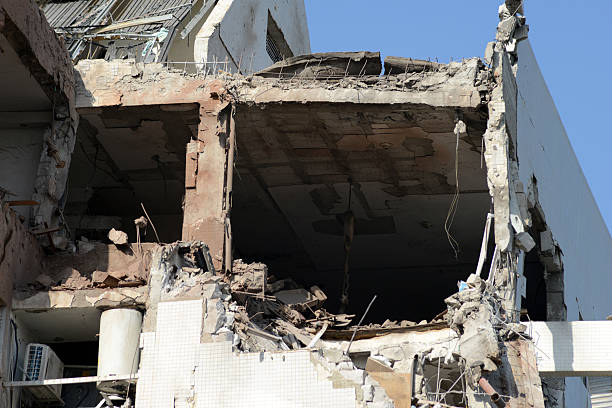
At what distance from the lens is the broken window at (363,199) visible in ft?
67.2

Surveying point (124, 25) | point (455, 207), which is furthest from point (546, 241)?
point (124, 25)

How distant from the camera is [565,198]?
24781mm

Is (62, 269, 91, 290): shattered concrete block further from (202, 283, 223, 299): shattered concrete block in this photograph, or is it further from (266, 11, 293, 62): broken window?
(266, 11, 293, 62): broken window

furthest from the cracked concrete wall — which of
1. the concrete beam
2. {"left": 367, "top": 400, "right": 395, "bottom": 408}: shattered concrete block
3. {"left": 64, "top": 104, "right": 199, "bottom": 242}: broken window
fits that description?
{"left": 367, "top": 400, "right": 395, "bottom": 408}: shattered concrete block

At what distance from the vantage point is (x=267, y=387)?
15188 millimetres

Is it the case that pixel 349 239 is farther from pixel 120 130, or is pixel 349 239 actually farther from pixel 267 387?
pixel 267 387

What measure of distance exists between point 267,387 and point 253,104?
21.4 ft

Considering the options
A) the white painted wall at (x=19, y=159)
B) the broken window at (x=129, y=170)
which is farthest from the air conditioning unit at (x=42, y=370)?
the broken window at (x=129, y=170)

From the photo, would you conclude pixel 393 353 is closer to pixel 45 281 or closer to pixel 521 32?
pixel 45 281

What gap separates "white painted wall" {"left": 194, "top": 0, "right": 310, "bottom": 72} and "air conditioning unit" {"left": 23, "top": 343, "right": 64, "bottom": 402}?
8566 mm

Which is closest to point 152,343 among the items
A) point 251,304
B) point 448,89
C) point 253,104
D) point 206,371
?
point 206,371

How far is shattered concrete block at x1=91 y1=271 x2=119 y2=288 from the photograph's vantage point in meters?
17.4

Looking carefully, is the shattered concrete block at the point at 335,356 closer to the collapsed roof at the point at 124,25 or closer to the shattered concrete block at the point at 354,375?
the shattered concrete block at the point at 354,375

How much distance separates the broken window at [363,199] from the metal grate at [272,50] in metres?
5.63
